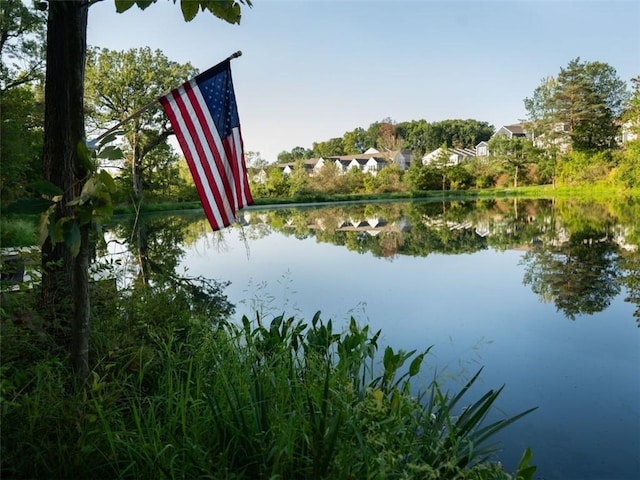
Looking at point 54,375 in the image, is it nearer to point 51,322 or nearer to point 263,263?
point 51,322

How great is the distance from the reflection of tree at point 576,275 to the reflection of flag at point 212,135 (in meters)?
4.61

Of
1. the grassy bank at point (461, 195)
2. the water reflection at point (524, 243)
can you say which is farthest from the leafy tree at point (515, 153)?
the water reflection at point (524, 243)

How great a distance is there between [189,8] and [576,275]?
7.71 metres

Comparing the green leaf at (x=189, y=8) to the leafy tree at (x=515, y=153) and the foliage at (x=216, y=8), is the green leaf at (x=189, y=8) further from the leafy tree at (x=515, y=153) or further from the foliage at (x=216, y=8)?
the leafy tree at (x=515, y=153)

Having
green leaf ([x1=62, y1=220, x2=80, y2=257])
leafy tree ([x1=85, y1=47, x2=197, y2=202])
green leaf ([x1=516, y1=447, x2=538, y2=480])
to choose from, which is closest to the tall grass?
green leaf ([x1=516, y1=447, x2=538, y2=480])

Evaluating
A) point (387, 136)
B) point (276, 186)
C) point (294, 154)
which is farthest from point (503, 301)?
point (294, 154)

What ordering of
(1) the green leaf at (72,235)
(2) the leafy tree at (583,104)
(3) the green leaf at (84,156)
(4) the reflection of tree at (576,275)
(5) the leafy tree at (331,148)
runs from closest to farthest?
(1) the green leaf at (72,235) → (3) the green leaf at (84,156) → (4) the reflection of tree at (576,275) → (2) the leafy tree at (583,104) → (5) the leafy tree at (331,148)

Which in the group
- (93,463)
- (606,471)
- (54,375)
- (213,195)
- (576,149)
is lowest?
(606,471)

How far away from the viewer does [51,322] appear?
2.76 metres

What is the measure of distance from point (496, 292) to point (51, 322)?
5979mm

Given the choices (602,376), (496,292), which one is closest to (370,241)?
(496,292)

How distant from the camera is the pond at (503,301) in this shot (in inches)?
127

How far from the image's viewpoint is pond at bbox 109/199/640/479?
10.6 ft

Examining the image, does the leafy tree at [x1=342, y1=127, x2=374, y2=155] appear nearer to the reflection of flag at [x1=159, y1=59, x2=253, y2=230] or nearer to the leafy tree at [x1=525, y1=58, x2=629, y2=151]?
the leafy tree at [x1=525, y1=58, x2=629, y2=151]
